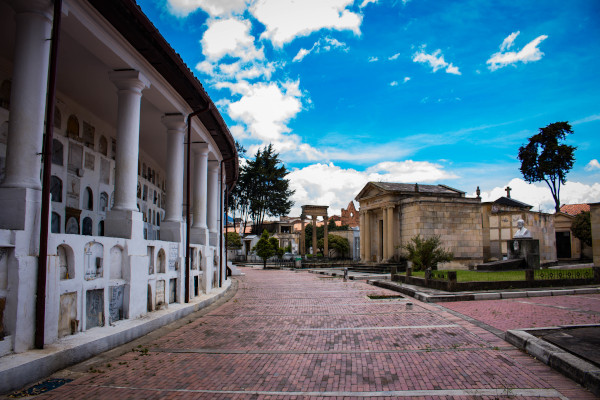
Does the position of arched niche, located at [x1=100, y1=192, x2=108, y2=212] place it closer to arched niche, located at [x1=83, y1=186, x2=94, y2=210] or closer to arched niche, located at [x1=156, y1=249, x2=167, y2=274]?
arched niche, located at [x1=83, y1=186, x2=94, y2=210]

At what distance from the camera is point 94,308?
6355mm

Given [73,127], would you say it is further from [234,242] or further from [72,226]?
[234,242]

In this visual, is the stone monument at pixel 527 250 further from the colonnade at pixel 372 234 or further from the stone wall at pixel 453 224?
the colonnade at pixel 372 234

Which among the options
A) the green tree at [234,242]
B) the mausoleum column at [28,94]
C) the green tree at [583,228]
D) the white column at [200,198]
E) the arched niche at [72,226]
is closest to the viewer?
the mausoleum column at [28,94]

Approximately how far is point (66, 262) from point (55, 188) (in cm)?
394

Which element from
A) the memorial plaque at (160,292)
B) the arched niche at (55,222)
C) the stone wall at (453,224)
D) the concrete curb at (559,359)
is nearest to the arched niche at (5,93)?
the arched niche at (55,222)

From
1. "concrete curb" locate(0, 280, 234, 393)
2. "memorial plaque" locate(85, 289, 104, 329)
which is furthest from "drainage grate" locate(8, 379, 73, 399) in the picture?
"memorial plaque" locate(85, 289, 104, 329)

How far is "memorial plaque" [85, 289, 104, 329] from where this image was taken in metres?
6.21

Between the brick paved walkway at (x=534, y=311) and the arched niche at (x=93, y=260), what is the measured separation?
23.6 feet

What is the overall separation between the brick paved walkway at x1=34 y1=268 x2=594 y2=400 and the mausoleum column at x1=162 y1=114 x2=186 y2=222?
114 inches

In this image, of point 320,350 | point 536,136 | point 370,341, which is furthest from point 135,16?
point 536,136

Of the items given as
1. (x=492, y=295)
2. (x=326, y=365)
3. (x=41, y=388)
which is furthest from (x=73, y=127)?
(x=492, y=295)

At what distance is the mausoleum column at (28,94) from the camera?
5.29 meters

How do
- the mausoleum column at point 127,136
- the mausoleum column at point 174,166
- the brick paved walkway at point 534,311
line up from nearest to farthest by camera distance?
1. the mausoleum column at point 127,136
2. the brick paved walkway at point 534,311
3. the mausoleum column at point 174,166
